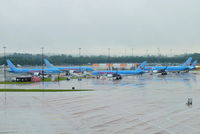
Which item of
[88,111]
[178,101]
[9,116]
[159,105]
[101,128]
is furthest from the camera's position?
[178,101]

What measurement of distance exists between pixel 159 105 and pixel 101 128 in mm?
12611

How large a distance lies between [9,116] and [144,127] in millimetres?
12479

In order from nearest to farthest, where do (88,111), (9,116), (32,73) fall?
(9,116) < (88,111) < (32,73)

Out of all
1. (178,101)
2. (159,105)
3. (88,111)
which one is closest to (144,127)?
(88,111)

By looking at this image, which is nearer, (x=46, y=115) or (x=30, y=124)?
(x=30, y=124)

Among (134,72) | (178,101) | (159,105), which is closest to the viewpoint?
(159,105)

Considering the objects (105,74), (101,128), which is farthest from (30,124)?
(105,74)

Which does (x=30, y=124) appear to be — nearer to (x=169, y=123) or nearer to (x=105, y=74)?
(x=169, y=123)

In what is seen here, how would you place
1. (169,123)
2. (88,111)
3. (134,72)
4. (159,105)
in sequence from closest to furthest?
(169,123)
(88,111)
(159,105)
(134,72)

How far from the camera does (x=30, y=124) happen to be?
24.2m

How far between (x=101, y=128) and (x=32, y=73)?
88.0 meters

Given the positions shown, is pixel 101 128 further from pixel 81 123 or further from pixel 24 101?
pixel 24 101

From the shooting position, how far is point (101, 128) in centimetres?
2256

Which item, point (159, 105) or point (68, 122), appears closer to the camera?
point (68, 122)
